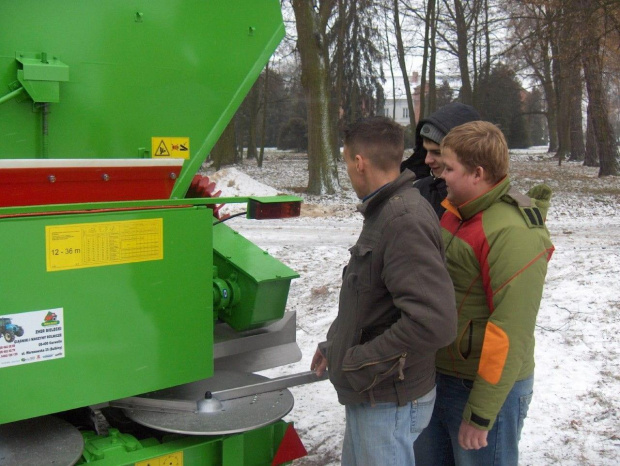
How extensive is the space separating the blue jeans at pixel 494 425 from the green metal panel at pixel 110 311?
0.97 metres

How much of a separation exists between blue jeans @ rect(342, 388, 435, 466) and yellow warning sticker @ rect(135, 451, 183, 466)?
77cm

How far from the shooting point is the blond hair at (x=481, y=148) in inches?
94.2

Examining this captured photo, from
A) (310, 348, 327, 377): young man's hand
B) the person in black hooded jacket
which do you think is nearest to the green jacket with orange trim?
(310, 348, 327, 377): young man's hand

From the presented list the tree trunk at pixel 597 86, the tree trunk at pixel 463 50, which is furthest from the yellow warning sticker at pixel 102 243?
the tree trunk at pixel 463 50

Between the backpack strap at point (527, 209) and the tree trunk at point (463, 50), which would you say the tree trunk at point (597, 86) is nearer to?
the tree trunk at point (463, 50)

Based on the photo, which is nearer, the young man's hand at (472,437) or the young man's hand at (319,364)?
the young man's hand at (472,437)

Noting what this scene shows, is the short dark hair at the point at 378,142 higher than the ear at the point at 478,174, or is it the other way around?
the short dark hair at the point at 378,142

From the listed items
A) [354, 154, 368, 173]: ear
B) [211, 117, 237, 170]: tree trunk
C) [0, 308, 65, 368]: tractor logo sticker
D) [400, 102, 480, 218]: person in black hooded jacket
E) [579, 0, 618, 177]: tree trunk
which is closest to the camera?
[0, 308, 65, 368]: tractor logo sticker

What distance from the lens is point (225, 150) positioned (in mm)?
23688

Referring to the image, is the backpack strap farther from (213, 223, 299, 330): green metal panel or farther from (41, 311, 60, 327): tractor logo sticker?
(41, 311, 60, 327): tractor logo sticker

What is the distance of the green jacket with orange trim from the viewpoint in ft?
7.45

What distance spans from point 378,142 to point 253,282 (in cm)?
105

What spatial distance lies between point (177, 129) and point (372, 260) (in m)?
1.19

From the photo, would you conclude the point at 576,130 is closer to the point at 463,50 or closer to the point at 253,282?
the point at 463,50
